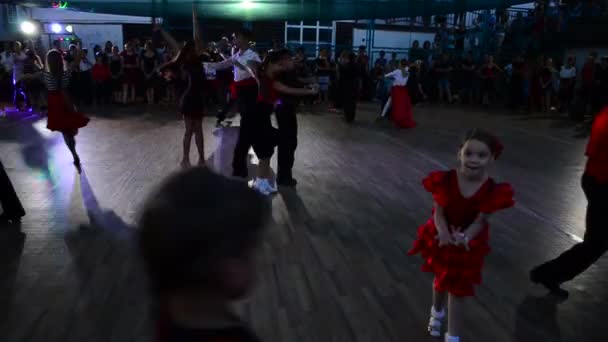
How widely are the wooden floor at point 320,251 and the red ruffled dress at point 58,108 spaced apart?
2.04ft

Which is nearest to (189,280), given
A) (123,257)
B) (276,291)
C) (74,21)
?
(276,291)

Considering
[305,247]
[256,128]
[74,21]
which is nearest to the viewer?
[305,247]

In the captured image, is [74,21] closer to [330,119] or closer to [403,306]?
[330,119]

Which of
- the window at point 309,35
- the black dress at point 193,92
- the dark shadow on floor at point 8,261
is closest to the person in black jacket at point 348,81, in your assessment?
the black dress at point 193,92

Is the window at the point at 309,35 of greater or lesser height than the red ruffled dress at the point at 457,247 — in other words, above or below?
above

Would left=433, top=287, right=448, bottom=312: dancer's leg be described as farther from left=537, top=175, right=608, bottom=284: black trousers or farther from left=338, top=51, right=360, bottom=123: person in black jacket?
left=338, top=51, right=360, bottom=123: person in black jacket

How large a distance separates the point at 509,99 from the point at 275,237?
1328 cm

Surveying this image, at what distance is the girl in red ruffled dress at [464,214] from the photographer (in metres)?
2.36

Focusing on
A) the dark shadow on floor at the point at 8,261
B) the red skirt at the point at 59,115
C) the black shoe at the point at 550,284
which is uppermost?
the red skirt at the point at 59,115

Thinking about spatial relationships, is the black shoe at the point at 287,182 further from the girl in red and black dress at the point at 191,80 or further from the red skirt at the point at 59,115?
the red skirt at the point at 59,115

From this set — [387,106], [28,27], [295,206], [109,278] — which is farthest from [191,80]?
[28,27]

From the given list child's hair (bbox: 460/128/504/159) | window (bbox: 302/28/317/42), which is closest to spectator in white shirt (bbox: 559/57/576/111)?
window (bbox: 302/28/317/42)

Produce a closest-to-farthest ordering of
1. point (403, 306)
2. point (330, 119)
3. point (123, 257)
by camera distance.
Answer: point (403, 306) → point (123, 257) → point (330, 119)

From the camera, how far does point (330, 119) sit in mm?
11555
